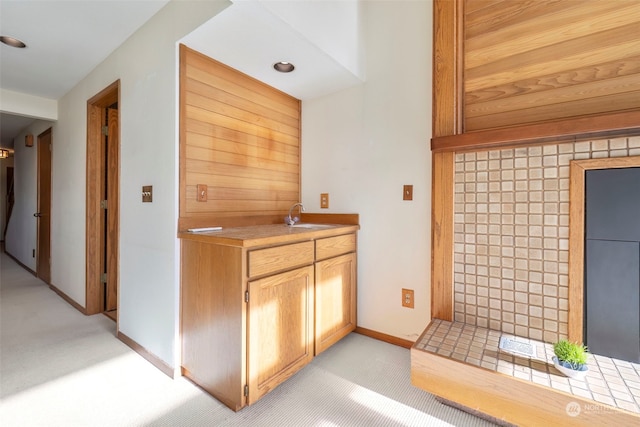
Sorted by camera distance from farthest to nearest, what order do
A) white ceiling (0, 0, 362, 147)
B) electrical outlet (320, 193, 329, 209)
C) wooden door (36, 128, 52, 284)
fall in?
wooden door (36, 128, 52, 284) < electrical outlet (320, 193, 329, 209) < white ceiling (0, 0, 362, 147)

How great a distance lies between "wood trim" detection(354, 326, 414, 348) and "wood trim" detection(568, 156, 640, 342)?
3.18 feet

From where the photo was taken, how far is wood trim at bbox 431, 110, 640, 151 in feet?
4.38

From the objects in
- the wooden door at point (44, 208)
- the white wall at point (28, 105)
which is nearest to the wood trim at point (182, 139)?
the white wall at point (28, 105)

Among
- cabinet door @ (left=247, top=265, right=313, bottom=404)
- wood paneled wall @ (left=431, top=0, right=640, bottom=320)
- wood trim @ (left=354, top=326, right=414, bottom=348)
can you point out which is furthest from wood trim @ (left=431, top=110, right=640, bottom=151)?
wood trim @ (left=354, top=326, right=414, bottom=348)

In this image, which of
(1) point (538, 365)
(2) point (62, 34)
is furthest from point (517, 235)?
(2) point (62, 34)

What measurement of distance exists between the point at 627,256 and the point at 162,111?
2671 millimetres

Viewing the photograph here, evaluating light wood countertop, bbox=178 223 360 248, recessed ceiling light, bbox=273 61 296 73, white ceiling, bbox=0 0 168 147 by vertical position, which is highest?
white ceiling, bbox=0 0 168 147

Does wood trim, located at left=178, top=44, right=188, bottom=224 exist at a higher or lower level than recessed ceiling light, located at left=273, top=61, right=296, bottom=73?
lower

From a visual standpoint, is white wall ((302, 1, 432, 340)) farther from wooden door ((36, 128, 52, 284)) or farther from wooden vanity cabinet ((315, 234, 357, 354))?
wooden door ((36, 128, 52, 284))

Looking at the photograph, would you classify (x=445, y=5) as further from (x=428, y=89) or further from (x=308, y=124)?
(x=308, y=124)

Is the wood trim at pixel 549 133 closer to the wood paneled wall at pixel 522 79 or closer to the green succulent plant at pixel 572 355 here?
the wood paneled wall at pixel 522 79

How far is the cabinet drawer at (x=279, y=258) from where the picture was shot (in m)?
1.48

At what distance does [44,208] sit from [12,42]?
2528 mm

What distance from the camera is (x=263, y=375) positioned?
1.55 m
